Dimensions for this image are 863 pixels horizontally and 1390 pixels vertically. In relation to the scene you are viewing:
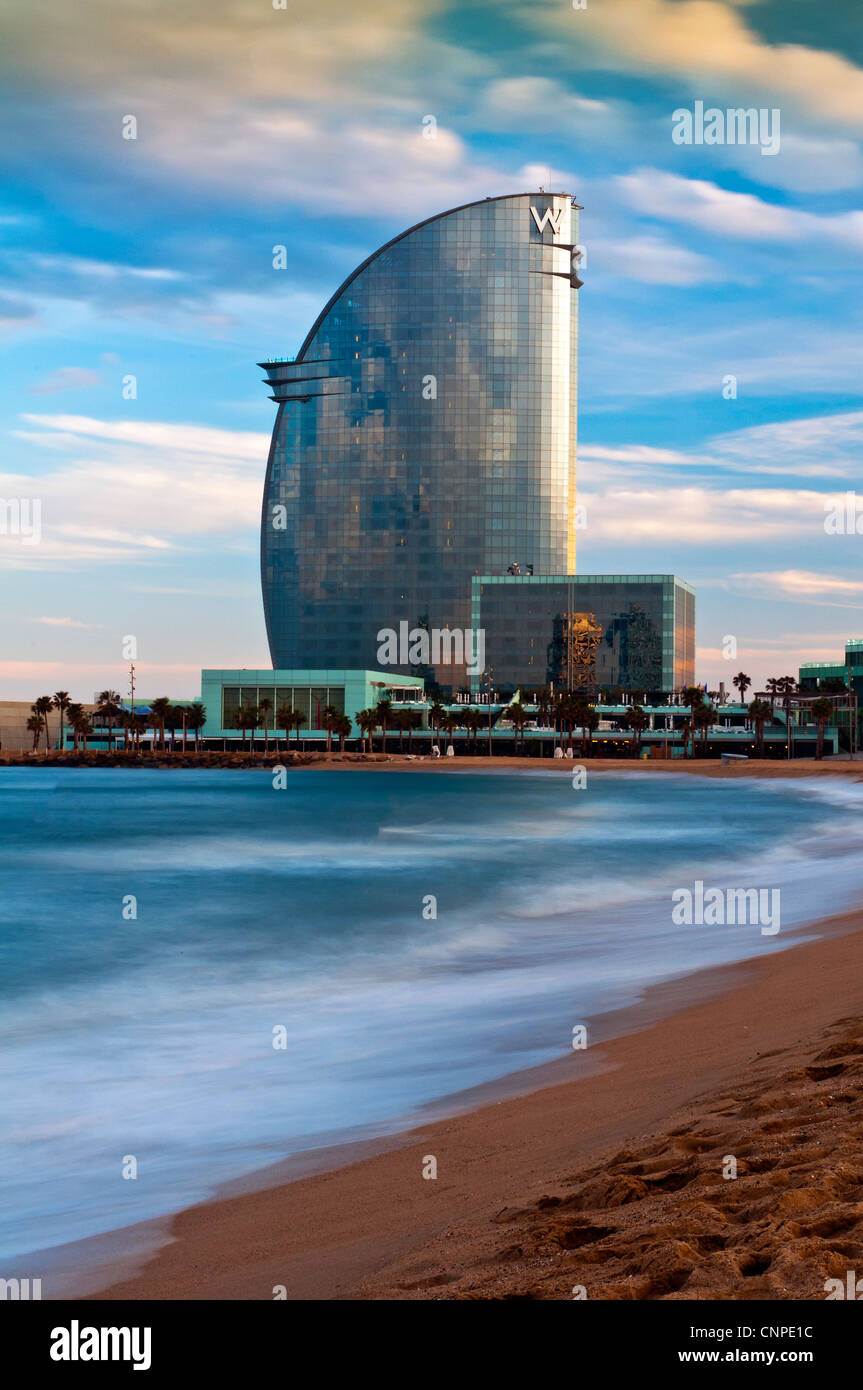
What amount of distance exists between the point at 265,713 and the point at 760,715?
73.2 m

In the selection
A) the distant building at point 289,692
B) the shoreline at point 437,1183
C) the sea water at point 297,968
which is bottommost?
the sea water at point 297,968

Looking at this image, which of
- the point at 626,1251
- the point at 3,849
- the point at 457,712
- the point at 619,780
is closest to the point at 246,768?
the point at 457,712

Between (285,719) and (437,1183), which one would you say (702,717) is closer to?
(285,719)

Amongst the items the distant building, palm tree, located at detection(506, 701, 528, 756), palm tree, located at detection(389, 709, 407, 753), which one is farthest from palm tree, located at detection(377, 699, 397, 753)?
palm tree, located at detection(506, 701, 528, 756)

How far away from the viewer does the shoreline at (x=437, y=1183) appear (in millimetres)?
7629

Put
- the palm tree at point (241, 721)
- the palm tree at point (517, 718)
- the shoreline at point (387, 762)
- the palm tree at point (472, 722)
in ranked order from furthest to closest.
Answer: the palm tree at point (241, 721)
the palm tree at point (472, 722)
the palm tree at point (517, 718)
the shoreline at point (387, 762)

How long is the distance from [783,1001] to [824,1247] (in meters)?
10.0

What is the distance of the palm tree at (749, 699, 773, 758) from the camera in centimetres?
16700

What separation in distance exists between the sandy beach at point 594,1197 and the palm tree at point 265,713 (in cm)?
17296

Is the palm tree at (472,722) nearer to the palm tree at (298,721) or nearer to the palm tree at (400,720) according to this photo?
the palm tree at (400,720)

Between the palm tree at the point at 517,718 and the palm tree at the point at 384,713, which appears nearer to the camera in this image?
the palm tree at the point at 517,718

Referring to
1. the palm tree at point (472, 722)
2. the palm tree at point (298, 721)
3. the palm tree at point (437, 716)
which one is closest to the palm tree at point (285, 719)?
the palm tree at point (298, 721)
